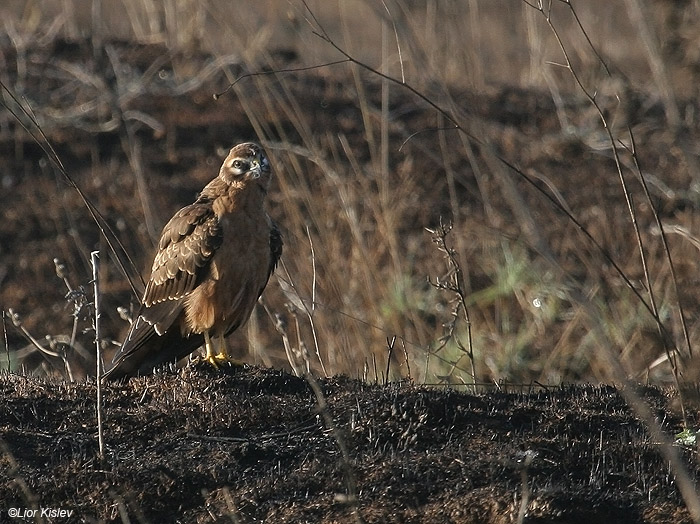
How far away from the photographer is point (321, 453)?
14.7 feet

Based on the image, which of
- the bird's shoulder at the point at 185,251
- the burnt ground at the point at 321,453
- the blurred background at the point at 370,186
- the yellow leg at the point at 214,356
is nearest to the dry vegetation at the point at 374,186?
the blurred background at the point at 370,186

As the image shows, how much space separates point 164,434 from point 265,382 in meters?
0.63

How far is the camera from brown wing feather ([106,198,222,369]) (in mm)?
5879

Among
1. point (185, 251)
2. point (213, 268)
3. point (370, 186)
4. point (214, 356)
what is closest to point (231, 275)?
point (213, 268)

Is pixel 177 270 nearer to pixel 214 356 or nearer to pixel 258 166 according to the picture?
pixel 214 356

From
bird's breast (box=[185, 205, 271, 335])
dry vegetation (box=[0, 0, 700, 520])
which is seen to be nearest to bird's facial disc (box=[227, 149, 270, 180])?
bird's breast (box=[185, 205, 271, 335])

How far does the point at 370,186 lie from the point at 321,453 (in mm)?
5854

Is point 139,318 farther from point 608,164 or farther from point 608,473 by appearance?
point 608,164

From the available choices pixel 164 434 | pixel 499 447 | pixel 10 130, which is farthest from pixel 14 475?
pixel 10 130

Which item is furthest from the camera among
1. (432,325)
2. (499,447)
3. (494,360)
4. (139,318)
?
(432,325)

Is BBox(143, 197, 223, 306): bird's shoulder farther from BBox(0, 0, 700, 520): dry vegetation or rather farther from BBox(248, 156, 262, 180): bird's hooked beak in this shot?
BBox(0, 0, 700, 520): dry vegetation

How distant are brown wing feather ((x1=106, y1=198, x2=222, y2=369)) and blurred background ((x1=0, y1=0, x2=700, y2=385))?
1.09 meters

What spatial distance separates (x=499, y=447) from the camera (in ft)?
14.9

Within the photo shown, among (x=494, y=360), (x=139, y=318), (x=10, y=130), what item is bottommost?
(x=494, y=360)
